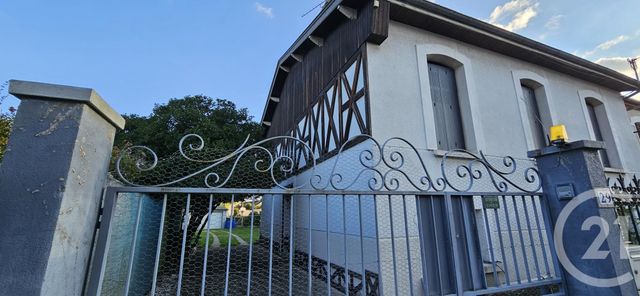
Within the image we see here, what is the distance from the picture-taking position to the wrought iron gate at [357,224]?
1619mm

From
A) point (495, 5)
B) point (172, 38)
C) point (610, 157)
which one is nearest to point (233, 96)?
point (172, 38)

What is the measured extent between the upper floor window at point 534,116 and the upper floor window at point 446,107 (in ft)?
5.40

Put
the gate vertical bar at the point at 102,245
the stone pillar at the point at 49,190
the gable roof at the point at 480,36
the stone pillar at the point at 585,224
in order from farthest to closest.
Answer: the gable roof at the point at 480,36 → the stone pillar at the point at 585,224 → the gate vertical bar at the point at 102,245 → the stone pillar at the point at 49,190

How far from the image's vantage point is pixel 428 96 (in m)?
4.44

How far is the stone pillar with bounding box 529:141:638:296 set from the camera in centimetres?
205

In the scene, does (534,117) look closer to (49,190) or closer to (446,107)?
(446,107)

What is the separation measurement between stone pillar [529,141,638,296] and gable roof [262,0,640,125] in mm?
3265

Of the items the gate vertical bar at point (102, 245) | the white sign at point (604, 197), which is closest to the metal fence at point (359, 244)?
the gate vertical bar at point (102, 245)

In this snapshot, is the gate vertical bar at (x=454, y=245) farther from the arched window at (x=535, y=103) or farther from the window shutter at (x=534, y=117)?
the window shutter at (x=534, y=117)

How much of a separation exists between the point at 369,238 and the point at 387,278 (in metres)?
0.55

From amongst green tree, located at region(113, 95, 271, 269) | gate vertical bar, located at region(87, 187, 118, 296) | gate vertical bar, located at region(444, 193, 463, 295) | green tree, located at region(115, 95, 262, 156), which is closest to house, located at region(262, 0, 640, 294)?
gate vertical bar, located at region(444, 193, 463, 295)

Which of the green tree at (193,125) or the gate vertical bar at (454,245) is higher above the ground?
the green tree at (193,125)

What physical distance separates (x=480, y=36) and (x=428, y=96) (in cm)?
191

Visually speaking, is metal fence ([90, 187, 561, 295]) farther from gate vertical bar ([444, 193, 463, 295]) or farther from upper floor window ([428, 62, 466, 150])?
upper floor window ([428, 62, 466, 150])
